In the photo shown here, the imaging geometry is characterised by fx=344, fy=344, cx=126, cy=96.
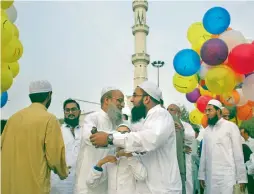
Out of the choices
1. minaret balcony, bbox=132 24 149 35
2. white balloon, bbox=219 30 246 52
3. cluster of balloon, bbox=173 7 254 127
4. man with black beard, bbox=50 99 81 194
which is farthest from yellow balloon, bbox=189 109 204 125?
minaret balcony, bbox=132 24 149 35

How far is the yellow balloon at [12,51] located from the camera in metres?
4.30

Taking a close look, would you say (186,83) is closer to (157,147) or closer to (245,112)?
(245,112)

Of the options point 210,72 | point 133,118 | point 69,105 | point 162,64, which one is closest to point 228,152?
point 210,72

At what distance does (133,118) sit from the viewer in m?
3.88

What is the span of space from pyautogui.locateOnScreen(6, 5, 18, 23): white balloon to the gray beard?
218 centimetres

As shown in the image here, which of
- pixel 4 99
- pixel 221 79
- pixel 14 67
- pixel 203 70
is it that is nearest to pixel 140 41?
pixel 203 70

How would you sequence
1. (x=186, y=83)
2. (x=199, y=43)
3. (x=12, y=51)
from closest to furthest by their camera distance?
(x=12, y=51) → (x=199, y=43) → (x=186, y=83)

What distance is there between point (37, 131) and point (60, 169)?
45 centimetres

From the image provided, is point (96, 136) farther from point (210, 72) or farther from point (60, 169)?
point (210, 72)

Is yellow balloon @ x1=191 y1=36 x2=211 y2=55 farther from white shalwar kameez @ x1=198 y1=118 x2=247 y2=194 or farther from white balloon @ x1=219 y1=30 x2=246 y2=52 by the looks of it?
white shalwar kameez @ x1=198 y1=118 x2=247 y2=194

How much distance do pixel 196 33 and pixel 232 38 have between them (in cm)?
118

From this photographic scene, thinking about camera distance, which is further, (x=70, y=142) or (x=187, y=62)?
(x=187, y=62)

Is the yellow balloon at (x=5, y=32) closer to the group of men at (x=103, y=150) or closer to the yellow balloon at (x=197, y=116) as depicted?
the group of men at (x=103, y=150)

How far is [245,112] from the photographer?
6836mm
